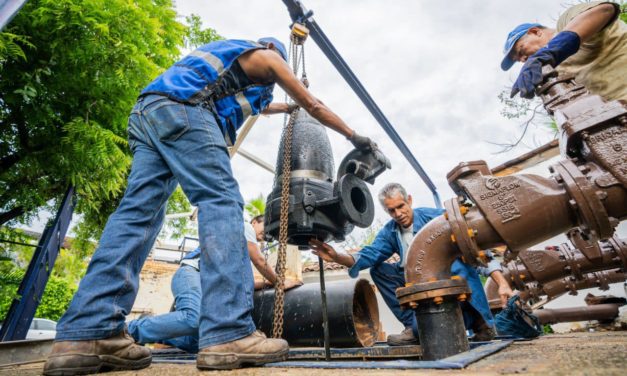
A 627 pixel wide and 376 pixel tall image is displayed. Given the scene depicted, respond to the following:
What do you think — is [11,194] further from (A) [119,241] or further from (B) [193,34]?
(B) [193,34]

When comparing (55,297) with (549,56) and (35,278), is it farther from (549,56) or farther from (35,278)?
(549,56)

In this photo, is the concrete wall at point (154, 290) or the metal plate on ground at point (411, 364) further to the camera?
the concrete wall at point (154, 290)

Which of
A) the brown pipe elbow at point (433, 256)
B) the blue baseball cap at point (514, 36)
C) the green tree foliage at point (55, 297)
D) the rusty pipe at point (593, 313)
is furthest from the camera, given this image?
the green tree foliage at point (55, 297)

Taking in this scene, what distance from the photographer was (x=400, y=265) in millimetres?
3381

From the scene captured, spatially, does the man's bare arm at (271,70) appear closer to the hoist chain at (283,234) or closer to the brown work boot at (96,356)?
the hoist chain at (283,234)

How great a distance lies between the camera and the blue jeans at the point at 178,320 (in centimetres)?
294

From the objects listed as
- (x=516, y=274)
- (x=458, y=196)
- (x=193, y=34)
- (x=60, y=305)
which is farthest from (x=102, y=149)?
(x=60, y=305)

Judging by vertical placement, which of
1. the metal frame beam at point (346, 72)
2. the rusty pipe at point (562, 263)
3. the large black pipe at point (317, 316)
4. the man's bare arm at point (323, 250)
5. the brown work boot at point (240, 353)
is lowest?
the brown work boot at point (240, 353)

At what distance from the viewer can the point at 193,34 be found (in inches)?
277

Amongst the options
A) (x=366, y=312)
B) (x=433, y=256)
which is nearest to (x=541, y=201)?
(x=433, y=256)

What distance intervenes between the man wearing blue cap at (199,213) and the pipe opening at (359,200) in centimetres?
71

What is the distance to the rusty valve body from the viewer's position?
1.46m

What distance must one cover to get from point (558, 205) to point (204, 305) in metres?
1.66

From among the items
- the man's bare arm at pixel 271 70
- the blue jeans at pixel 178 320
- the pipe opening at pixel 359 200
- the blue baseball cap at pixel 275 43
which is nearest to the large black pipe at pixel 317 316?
the blue jeans at pixel 178 320
